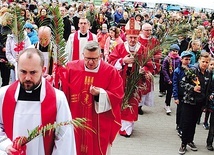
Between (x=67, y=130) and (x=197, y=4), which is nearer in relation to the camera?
(x=67, y=130)

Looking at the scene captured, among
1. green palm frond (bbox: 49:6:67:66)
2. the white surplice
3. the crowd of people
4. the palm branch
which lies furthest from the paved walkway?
the palm branch

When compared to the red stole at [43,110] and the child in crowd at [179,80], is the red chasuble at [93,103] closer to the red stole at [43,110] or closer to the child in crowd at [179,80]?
the red stole at [43,110]

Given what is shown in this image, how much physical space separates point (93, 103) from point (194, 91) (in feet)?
6.57

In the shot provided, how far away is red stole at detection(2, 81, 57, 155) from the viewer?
3.21 m

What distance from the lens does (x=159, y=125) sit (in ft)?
26.6

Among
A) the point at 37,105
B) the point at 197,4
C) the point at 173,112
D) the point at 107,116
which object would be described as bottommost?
the point at 173,112

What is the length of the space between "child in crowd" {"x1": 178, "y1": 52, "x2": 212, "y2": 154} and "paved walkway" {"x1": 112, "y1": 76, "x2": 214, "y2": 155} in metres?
0.62

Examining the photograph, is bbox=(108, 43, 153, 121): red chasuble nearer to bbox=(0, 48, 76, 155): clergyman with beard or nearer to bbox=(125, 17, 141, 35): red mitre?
bbox=(125, 17, 141, 35): red mitre

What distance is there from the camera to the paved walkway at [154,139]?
21.9 ft

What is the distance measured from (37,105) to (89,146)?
1893mm

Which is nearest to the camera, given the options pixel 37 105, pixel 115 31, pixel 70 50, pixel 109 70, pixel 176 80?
pixel 37 105

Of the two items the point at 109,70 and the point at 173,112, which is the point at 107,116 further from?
the point at 173,112

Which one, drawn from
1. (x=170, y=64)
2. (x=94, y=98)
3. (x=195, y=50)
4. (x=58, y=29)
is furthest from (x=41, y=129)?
(x=195, y=50)

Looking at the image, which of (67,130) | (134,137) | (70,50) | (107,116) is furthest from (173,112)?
(67,130)
